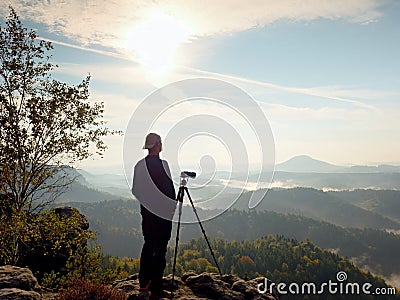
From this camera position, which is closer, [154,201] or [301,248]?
[154,201]

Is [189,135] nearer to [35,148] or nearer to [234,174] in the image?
[234,174]

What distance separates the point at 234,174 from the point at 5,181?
9102 mm

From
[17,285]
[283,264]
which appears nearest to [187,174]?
[17,285]

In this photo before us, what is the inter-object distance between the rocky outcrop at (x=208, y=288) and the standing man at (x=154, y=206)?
0.87 metres

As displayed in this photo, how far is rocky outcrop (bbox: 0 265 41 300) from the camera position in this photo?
734cm

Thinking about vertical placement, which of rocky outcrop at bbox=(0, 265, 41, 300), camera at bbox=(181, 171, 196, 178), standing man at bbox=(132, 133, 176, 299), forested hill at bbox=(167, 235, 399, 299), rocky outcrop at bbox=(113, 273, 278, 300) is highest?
camera at bbox=(181, 171, 196, 178)

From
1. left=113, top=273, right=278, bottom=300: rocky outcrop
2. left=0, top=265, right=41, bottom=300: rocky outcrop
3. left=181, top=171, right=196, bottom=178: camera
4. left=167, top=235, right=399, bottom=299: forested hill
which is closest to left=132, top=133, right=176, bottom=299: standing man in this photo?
left=181, top=171, right=196, bottom=178: camera

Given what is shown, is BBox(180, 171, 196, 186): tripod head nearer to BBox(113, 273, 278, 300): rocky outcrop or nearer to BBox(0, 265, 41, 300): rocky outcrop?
BBox(113, 273, 278, 300): rocky outcrop

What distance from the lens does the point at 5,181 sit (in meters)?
12.5

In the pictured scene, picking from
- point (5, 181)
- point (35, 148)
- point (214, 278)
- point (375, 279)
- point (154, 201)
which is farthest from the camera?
point (375, 279)

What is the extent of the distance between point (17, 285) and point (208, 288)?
548cm

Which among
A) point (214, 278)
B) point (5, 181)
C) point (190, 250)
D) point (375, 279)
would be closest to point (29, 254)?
point (5, 181)

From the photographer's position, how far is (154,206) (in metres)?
8.67

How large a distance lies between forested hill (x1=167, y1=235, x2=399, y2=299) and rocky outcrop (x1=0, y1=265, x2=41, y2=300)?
13749 cm
